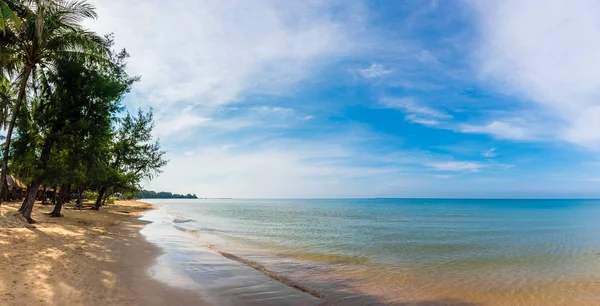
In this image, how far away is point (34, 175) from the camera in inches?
847

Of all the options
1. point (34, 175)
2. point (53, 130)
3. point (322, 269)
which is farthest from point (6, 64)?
point (322, 269)

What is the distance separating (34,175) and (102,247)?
9.54 metres

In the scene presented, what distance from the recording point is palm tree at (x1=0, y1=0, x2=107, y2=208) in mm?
18906

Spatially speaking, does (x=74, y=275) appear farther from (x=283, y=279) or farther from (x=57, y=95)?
(x=57, y=95)

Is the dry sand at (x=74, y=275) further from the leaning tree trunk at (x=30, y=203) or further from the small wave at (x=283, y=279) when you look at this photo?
the leaning tree trunk at (x=30, y=203)

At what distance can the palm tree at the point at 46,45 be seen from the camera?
18.9 meters

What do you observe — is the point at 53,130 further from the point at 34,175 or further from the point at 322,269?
the point at 322,269

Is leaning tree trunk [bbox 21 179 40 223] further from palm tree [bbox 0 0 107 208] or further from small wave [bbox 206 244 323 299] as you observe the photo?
small wave [bbox 206 244 323 299]

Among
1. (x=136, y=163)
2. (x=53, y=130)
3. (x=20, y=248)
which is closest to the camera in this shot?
(x=20, y=248)

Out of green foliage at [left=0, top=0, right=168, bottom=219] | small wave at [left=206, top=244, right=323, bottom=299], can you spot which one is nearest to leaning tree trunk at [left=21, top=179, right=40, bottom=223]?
green foliage at [left=0, top=0, right=168, bottom=219]

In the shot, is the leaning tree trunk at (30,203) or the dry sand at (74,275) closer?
the dry sand at (74,275)

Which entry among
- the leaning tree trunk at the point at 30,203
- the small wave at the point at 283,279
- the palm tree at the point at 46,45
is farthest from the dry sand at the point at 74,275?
the palm tree at the point at 46,45

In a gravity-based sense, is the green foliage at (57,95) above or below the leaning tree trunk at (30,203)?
above

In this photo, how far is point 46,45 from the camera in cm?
2005
